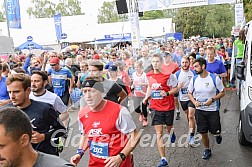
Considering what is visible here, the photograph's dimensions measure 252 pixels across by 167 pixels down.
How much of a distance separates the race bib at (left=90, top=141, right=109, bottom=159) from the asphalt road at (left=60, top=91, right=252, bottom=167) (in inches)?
103

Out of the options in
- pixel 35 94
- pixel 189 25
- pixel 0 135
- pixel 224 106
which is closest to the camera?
pixel 0 135

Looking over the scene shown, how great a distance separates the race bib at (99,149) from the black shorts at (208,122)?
2.82m

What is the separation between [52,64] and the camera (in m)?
9.09

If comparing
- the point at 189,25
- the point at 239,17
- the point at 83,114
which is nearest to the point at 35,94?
the point at 83,114

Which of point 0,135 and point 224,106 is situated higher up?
point 0,135

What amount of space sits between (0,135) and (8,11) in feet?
71.6

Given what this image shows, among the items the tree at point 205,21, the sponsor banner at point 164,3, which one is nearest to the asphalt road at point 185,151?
the sponsor banner at point 164,3

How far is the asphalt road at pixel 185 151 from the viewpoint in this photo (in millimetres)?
6125

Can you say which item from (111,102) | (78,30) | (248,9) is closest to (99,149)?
(111,102)

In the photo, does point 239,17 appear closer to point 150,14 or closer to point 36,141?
point 36,141

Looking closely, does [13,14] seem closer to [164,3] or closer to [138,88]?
[164,3]

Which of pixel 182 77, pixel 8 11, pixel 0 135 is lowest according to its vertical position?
pixel 182 77

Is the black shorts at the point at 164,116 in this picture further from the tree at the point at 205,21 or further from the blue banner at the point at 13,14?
the tree at the point at 205,21

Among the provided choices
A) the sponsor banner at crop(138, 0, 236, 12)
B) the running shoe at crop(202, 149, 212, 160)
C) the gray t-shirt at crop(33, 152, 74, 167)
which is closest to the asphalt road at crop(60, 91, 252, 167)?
the running shoe at crop(202, 149, 212, 160)
